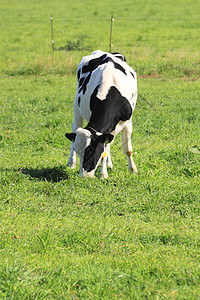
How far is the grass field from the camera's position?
3396 millimetres

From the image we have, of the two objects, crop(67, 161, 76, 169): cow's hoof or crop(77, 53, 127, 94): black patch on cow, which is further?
crop(67, 161, 76, 169): cow's hoof

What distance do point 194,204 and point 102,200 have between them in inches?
47.0

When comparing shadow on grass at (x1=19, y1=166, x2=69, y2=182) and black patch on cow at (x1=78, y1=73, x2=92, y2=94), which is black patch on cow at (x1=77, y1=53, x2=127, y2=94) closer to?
black patch on cow at (x1=78, y1=73, x2=92, y2=94)

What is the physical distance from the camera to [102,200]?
17.0 ft

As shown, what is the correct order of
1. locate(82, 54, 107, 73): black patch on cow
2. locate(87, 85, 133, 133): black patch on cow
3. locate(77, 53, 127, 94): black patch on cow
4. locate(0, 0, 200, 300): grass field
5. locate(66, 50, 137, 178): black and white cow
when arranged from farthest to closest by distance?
locate(82, 54, 107, 73): black patch on cow → locate(77, 53, 127, 94): black patch on cow → locate(87, 85, 133, 133): black patch on cow → locate(66, 50, 137, 178): black and white cow → locate(0, 0, 200, 300): grass field

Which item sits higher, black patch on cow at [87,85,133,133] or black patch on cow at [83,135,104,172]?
black patch on cow at [87,85,133,133]

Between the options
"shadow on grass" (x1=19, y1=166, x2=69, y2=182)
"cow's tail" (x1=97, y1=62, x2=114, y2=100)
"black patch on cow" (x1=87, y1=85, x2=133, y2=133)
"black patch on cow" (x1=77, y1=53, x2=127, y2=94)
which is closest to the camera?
"black patch on cow" (x1=87, y1=85, x2=133, y2=133)

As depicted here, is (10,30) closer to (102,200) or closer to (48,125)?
(48,125)

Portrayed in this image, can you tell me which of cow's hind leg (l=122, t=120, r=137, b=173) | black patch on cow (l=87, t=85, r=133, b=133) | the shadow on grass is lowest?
the shadow on grass

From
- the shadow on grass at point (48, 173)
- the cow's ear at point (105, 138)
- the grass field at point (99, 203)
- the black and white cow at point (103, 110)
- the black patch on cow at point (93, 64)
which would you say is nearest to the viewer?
the grass field at point (99, 203)

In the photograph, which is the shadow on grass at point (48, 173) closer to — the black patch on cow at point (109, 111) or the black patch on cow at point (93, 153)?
the black patch on cow at point (93, 153)

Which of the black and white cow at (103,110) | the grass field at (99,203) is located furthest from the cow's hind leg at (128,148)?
the grass field at (99,203)

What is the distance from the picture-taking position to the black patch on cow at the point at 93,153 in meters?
5.29

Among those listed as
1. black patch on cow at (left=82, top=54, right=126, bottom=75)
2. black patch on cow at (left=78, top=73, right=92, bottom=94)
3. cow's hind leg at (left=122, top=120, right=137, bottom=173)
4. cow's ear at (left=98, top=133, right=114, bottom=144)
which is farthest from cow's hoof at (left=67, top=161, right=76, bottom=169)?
black patch on cow at (left=82, top=54, right=126, bottom=75)
